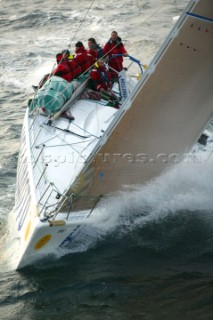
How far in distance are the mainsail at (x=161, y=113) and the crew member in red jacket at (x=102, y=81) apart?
2.82m

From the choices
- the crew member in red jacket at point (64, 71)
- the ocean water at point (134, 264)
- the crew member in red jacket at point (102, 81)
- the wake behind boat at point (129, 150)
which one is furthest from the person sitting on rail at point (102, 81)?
the ocean water at point (134, 264)

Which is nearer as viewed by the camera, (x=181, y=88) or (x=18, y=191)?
(x=181, y=88)

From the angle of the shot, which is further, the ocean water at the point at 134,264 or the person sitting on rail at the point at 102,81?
the person sitting on rail at the point at 102,81

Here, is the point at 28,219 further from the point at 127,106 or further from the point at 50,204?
the point at 127,106

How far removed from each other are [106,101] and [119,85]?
17.5 inches

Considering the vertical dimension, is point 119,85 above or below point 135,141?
below

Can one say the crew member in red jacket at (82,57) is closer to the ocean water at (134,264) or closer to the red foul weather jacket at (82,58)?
the red foul weather jacket at (82,58)

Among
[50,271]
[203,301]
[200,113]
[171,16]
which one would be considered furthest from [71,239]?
[171,16]

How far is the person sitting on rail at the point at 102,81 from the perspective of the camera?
11.1 meters

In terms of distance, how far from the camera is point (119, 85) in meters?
11.2

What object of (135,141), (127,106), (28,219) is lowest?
(28,219)

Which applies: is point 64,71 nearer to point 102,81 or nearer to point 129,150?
point 102,81

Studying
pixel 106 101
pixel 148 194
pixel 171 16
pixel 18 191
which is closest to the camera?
pixel 148 194

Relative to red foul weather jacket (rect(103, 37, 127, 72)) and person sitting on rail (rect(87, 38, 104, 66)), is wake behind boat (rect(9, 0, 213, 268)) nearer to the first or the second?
person sitting on rail (rect(87, 38, 104, 66))
